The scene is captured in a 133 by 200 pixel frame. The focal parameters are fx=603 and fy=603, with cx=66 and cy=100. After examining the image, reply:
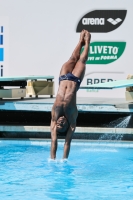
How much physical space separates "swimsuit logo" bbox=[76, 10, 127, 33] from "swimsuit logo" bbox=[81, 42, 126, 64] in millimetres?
332

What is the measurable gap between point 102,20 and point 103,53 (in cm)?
78

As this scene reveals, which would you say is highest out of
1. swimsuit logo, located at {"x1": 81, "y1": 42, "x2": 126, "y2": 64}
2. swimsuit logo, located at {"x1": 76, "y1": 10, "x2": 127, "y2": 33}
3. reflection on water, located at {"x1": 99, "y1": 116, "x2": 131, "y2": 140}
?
swimsuit logo, located at {"x1": 76, "y1": 10, "x2": 127, "y2": 33}

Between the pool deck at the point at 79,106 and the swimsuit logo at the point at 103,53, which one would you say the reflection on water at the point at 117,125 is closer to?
the pool deck at the point at 79,106

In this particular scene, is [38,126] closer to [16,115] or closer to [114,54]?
[16,115]

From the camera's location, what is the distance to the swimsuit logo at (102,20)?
14289mm

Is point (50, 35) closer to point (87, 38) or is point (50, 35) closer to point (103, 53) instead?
point (103, 53)

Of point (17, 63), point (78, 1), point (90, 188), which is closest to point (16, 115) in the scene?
point (17, 63)

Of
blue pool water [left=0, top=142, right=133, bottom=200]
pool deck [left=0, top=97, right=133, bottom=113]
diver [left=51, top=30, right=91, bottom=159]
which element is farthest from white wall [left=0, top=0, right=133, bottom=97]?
diver [left=51, top=30, right=91, bottom=159]

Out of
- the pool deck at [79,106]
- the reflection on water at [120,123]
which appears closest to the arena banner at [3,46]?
the pool deck at [79,106]

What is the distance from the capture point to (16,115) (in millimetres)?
12102

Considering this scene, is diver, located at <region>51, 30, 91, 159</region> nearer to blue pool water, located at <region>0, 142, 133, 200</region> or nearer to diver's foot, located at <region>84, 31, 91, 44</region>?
blue pool water, located at <region>0, 142, 133, 200</region>

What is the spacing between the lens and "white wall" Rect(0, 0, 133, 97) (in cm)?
1427

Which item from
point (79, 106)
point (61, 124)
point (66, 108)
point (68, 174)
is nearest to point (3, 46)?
point (79, 106)

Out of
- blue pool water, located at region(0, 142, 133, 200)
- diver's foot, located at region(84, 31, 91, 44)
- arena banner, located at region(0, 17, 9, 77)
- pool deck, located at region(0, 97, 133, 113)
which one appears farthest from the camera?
arena banner, located at region(0, 17, 9, 77)
